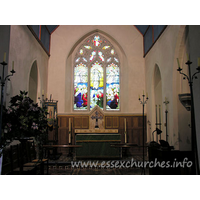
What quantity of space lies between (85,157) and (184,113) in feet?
12.9

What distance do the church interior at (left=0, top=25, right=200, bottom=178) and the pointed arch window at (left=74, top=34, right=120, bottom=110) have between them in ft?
0.17

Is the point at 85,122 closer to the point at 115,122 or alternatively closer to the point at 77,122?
the point at 77,122

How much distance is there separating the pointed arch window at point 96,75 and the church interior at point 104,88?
0.17 ft

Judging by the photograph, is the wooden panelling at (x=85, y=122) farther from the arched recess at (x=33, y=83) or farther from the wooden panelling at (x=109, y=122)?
the arched recess at (x=33, y=83)

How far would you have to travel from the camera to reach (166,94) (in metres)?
7.42

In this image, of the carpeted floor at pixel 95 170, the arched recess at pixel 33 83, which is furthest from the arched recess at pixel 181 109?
the arched recess at pixel 33 83

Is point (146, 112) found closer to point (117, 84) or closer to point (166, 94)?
point (117, 84)

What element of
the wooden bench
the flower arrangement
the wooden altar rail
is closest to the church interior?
the wooden altar rail

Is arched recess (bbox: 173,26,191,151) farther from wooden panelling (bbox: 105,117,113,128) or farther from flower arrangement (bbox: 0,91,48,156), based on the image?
flower arrangement (bbox: 0,91,48,156)

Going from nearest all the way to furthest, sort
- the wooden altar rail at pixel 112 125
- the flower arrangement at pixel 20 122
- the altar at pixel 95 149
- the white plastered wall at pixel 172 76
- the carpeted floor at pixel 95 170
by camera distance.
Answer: the flower arrangement at pixel 20 122, the carpeted floor at pixel 95 170, the white plastered wall at pixel 172 76, the altar at pixel 95 149, the wooden altar rail at pixel 112 125

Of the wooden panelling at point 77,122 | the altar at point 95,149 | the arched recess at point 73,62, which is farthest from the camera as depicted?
the arched recess at point 73,62

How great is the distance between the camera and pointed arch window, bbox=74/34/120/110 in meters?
10.9

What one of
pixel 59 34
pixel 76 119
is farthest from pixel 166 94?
pixel 59 34

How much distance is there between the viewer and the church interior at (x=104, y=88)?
6703 mm
